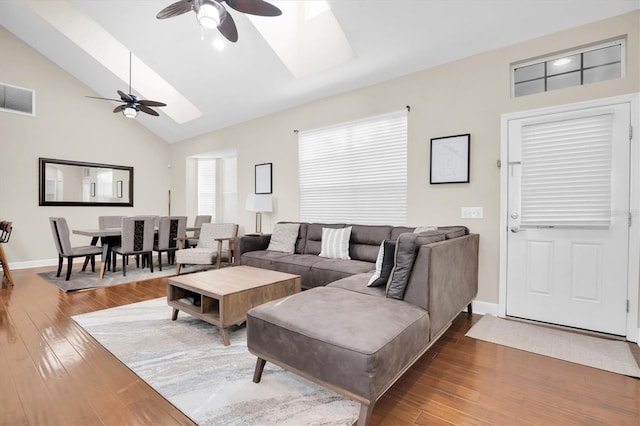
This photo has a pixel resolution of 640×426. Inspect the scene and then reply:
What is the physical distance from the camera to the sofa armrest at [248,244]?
426 cm

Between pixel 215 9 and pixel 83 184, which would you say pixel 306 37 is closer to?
pixel 215 9

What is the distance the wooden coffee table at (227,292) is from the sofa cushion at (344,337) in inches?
25.1

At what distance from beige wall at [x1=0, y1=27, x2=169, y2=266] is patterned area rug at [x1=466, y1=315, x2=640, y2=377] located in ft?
23.7

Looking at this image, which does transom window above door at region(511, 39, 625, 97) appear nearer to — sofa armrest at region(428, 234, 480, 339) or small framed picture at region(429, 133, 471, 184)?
small framed picture at region(429, 133, 471, 184)

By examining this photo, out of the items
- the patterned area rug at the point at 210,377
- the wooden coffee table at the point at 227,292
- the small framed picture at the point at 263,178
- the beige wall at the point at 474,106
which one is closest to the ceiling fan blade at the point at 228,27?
the beige wall at the point at 474,106

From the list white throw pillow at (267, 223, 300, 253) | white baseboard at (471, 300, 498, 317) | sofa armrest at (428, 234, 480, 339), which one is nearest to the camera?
sofa armrest at (428, 234, 480, 339)

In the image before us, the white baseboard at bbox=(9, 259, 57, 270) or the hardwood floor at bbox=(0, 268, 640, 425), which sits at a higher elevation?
the white baseboard at bbox=(9, 259, 57, 270)

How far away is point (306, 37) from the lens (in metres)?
4.20

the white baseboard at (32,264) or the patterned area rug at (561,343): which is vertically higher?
the white baseboard at (32,264)

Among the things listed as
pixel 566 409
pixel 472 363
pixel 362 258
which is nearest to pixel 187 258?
pixel 362 258

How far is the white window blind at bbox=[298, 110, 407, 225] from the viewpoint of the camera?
393 cm

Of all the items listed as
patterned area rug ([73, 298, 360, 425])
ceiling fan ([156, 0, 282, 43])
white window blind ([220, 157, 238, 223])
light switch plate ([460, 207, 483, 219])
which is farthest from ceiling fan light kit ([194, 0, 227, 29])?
white window blind ([220, 157, 238, 223])

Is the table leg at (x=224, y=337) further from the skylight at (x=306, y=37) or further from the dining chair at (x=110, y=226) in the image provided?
the dining chair at (x=110, y=226)

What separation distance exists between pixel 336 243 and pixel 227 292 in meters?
1.72
